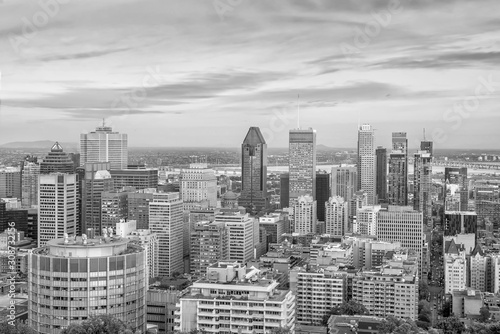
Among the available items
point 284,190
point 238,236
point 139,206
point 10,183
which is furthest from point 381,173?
point 10,183

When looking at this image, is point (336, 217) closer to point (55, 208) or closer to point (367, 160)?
point (367, 160)

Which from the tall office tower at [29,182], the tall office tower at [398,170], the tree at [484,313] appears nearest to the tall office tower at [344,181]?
the tall office tower at [398,170]

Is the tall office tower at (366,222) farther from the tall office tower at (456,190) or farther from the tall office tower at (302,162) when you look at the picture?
the tall office tower at (302,162)

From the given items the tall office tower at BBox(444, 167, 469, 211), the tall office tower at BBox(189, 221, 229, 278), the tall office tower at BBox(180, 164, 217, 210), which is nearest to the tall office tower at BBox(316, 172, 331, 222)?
the tall office tower at BBox(180, 164, 217, 210)

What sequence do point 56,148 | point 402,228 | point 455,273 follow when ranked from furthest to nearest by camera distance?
point 56,148 < point 402,228 < point 455,273

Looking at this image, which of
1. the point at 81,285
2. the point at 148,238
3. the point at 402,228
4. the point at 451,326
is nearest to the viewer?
the point at 81,285

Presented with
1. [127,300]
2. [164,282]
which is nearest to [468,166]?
[164,282]
